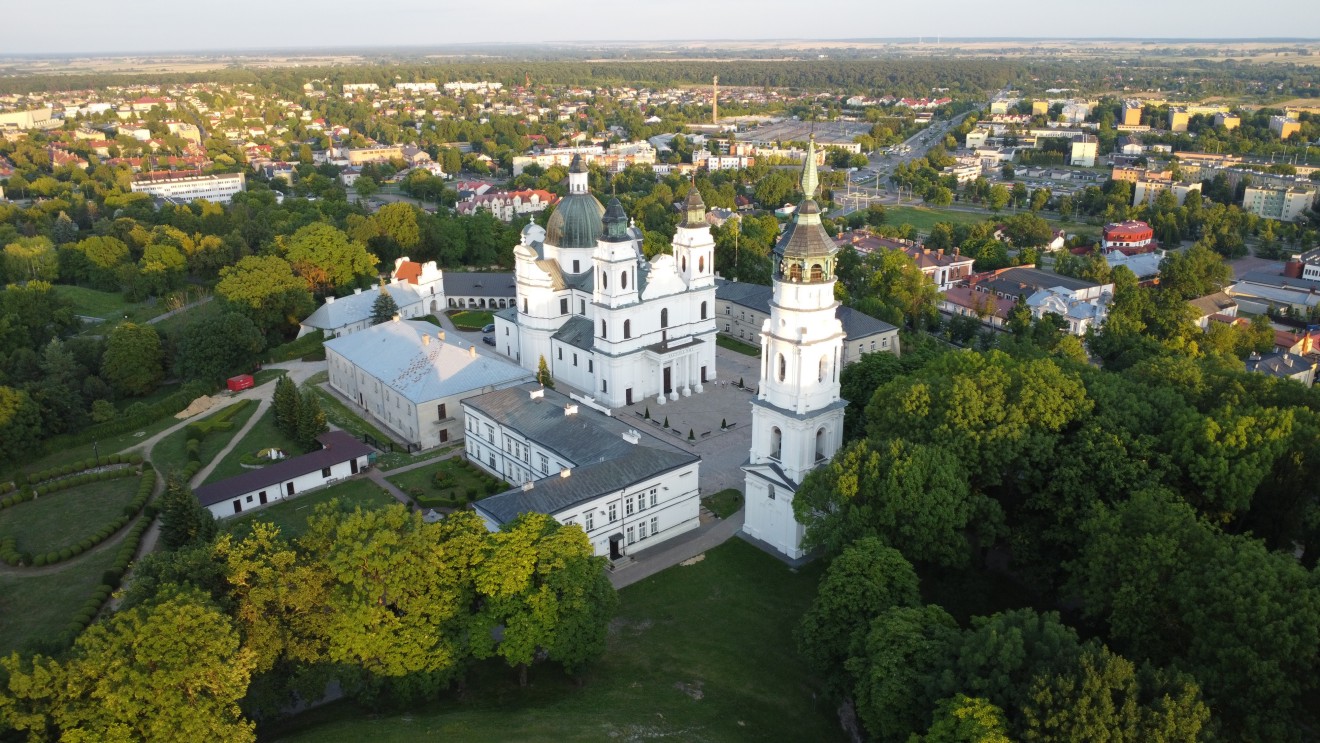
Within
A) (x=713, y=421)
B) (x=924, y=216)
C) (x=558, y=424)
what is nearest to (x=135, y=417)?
(x=558, y=424)

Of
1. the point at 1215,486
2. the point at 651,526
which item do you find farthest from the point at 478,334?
the point at 1215,486

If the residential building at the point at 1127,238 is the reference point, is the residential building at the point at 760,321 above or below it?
below

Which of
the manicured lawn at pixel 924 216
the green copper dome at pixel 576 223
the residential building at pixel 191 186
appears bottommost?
the manicured lawn at pixel 924 216

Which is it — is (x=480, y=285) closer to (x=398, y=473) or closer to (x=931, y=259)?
(x=398, y=473)

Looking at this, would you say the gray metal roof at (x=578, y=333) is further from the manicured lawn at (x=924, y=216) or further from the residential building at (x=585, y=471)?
the manicured lawn at (x=924, y=216)

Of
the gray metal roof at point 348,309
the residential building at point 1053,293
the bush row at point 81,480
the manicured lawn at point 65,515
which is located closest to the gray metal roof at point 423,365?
the gray metal roof at point 348,309

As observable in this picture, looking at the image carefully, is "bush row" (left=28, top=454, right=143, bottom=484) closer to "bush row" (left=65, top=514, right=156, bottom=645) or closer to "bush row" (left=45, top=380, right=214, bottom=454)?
"bush row" (left=45, top=380, right=214, bottom=454)

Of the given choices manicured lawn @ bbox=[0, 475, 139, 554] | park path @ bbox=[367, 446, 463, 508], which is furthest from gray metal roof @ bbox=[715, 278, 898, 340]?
manicured lawn @ bbox=[0, 475, 139, 554]
